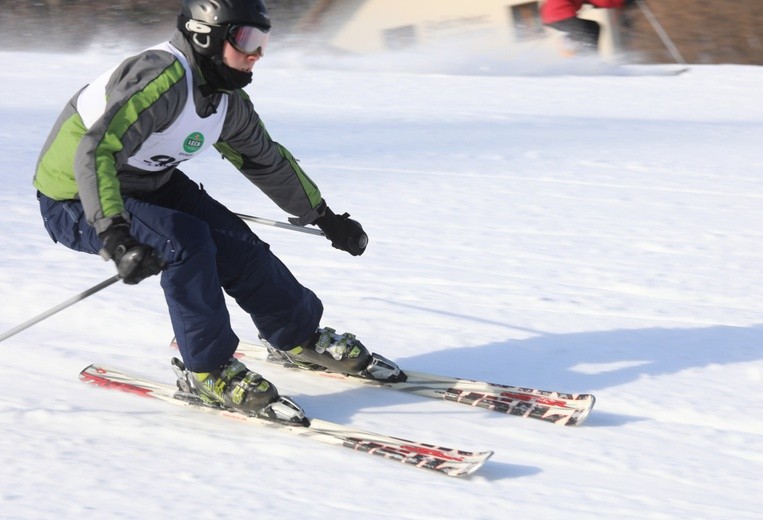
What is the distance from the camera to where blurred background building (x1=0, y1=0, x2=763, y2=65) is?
10.8m

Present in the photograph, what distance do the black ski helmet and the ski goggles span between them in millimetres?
13

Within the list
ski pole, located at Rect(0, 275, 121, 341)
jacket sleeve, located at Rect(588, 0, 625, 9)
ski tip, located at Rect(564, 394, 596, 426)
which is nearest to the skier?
ski pole, located at Rect(0, 275, 121, 341)

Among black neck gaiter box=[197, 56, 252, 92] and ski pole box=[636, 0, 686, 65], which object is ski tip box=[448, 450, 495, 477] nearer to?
black neck gaiter box=[197, 56, 252, 92]

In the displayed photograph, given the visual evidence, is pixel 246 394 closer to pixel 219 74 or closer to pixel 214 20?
pixel 219 74

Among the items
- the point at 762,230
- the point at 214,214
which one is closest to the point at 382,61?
the point at 762,230

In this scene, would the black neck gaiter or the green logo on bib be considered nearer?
the black neck gaiter

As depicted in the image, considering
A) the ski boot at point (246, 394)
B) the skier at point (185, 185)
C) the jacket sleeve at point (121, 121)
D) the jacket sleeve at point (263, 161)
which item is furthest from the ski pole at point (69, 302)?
the jacket sleeve at point (263, 161)

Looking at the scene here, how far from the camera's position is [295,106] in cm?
987

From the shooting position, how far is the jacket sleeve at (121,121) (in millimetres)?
3035

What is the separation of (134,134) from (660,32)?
8859 millimetres

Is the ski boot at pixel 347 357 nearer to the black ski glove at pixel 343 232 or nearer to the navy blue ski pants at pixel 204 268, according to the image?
the navy blue ski pants at pixel 204 268

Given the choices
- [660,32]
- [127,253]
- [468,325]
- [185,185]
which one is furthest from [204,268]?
[660,32]

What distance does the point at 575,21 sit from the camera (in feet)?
36.5

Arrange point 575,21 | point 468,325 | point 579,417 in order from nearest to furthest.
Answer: point 579,417
point 468,325
point 575,21
